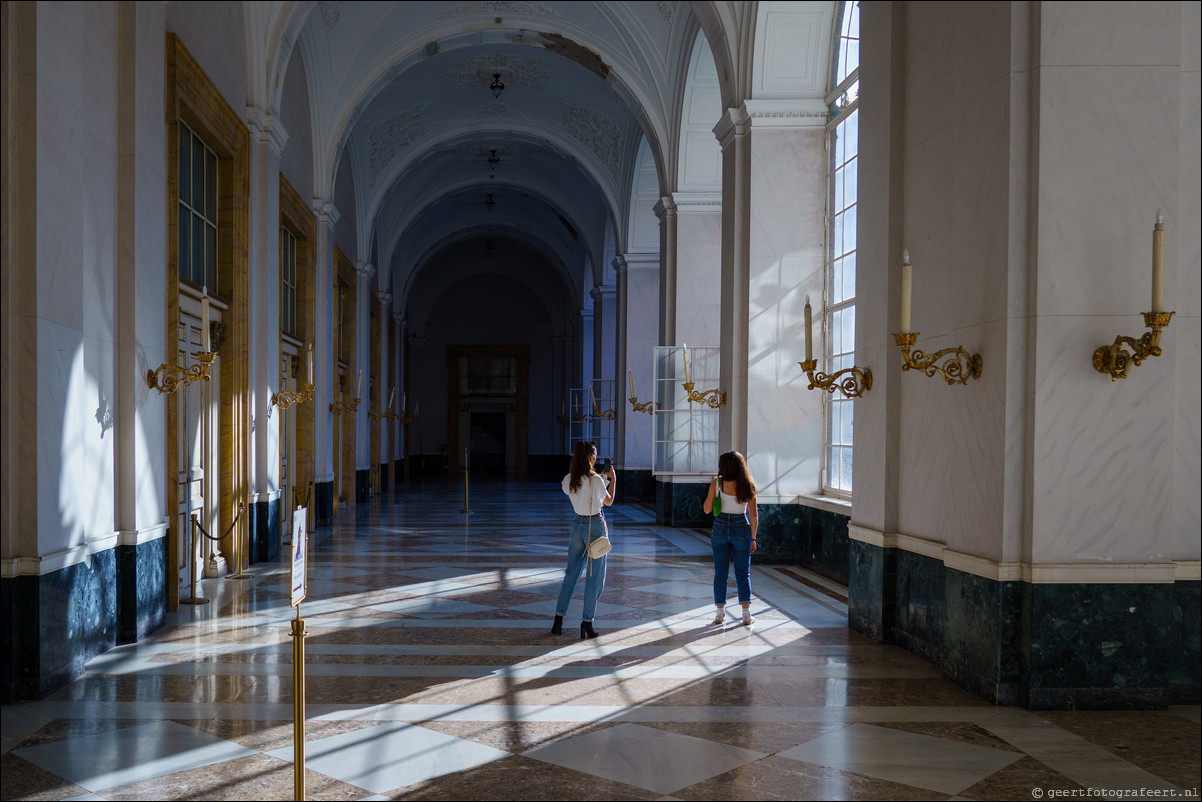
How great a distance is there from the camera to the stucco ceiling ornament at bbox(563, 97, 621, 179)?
19422 millimetres

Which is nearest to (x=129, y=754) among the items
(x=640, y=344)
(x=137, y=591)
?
(x=137, y=591)

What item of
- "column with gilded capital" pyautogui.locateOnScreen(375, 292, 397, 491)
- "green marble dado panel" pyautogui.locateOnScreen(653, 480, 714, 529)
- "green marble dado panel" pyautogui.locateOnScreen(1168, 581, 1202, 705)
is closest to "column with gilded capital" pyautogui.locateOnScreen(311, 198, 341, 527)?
"green marble dado panel" pyautogui.locateOnScreen(653, 480, 714, 529)

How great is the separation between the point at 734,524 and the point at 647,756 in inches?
128

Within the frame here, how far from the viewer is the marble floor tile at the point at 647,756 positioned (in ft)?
13.7

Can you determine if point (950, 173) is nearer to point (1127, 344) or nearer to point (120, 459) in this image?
point (1127, 344)

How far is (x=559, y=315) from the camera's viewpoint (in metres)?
36.7

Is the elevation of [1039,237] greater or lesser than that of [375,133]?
lesser

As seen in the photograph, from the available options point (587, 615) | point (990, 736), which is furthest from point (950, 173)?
point (587, 615)

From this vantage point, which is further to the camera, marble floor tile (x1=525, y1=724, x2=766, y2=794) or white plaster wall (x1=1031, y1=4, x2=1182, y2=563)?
white plaster wall (x1=1031, y1=4, x2=1182, y2=563)

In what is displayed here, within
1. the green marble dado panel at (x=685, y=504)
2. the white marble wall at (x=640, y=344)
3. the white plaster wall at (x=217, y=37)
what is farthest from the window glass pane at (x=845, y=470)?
the white marble wall at (x=640, y=344)

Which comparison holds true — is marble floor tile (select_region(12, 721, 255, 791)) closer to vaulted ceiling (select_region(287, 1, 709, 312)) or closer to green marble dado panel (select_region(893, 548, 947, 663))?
green marble dado panel (select_region(893, 548, 947, 663))

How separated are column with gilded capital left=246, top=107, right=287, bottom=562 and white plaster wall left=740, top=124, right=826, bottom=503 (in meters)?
5.64

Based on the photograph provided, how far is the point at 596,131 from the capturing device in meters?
19.9

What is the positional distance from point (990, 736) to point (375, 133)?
A: 57.7 ft
